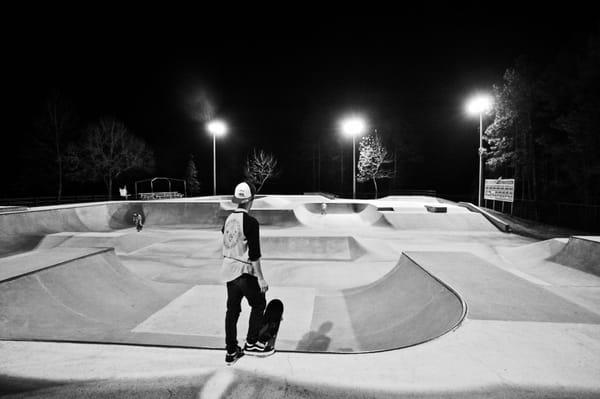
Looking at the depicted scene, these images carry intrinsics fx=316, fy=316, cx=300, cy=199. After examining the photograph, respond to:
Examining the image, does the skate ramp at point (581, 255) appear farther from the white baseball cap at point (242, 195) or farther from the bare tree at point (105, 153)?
the bare tree at point (105, 153)

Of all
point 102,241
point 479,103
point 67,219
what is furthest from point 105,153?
point 479,103

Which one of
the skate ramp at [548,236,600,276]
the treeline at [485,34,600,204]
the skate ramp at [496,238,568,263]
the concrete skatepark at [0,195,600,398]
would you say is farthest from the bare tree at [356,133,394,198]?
the skate ramp at [548,236,600,276]

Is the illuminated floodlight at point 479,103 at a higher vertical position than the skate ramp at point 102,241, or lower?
higher

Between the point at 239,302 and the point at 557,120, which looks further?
the point at 557,120

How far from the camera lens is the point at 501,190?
61.9 ft

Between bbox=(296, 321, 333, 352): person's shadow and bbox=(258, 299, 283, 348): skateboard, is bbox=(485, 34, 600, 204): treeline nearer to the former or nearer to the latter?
bbox=(296, 321, 333, 352): person's shadow

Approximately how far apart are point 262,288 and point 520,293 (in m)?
4.47

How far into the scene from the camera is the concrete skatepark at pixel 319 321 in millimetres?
2783

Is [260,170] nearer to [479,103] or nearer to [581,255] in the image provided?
[479,103]

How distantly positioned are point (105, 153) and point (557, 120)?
135 feet

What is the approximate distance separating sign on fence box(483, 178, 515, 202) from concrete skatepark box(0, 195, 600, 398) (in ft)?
22.8

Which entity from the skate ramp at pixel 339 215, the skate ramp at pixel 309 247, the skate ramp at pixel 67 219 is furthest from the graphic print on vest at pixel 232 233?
the skate ramp at pixel 339 215

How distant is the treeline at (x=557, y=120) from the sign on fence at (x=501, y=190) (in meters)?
5.38

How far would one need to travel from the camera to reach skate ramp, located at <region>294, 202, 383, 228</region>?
17.6m
